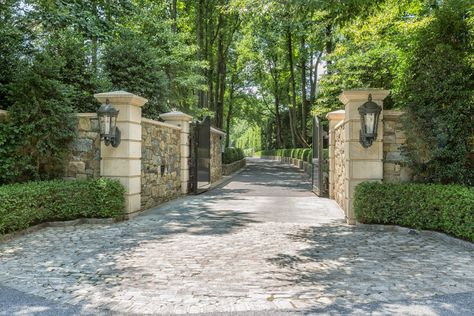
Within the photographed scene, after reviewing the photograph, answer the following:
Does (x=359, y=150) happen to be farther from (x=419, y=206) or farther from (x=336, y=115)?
(x=336, y=115)

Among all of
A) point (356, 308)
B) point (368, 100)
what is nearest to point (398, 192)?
point (368, 100)

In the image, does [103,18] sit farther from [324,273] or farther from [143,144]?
[324,273]

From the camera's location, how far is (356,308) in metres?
3.31

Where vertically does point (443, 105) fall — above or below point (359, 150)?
above

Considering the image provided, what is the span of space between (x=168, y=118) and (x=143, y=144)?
2.90 metres

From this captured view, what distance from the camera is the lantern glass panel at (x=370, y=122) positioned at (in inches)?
273

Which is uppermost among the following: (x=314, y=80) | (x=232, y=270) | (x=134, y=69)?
(x=314, y=80)

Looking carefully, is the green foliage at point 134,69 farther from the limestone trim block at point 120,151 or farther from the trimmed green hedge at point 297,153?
the trimmed green hedge at point 297,153

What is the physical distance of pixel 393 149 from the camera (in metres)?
7.38

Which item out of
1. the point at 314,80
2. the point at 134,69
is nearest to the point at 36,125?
the point at 134,69

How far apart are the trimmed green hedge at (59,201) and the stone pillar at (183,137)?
412 cm

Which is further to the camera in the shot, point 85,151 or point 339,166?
point 339,166

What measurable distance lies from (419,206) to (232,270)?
3.71m

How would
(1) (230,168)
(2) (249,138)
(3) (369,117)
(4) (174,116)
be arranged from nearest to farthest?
(3) (369,117) < (4) (174,116) < (1) (230,168) < (2) (249,138)
